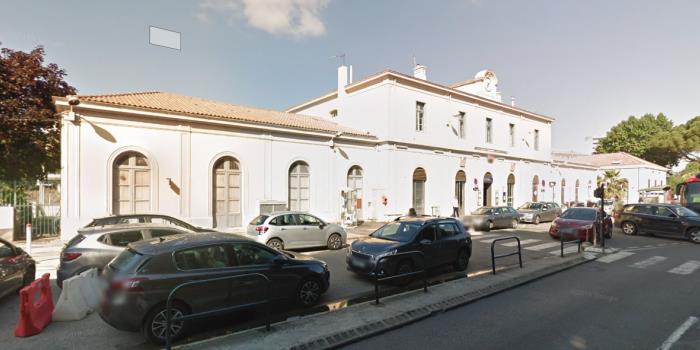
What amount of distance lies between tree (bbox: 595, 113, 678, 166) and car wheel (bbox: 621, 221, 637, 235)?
48.1 m

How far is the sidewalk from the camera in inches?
180

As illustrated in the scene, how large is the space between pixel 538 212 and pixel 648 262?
12.7 metres

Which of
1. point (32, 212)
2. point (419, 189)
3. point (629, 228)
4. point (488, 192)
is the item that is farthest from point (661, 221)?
point (32, 212)

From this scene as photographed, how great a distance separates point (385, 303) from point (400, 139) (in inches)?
659

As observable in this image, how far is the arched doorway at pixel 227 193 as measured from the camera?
50.2 ft

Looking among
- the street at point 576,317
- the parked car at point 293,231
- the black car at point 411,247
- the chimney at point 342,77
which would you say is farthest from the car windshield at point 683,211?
the chimney at point 342,77

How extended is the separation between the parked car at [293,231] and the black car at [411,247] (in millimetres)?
3400

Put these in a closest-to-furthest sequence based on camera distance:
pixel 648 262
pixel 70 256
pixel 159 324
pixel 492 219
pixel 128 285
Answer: pixel 128 285 → pixel 159 324 → pixel 70 256 → pixel 648 262 → pixel 492 219

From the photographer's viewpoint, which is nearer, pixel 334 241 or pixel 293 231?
pixel 293 231


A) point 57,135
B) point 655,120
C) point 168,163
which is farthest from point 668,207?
point 655,120

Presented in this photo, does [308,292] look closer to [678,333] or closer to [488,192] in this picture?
[678,333]

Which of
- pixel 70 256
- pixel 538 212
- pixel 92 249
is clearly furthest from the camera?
pixel 538 212

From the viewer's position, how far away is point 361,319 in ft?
17.9

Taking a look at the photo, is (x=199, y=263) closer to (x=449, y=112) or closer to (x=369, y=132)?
(x=369, y=132)
